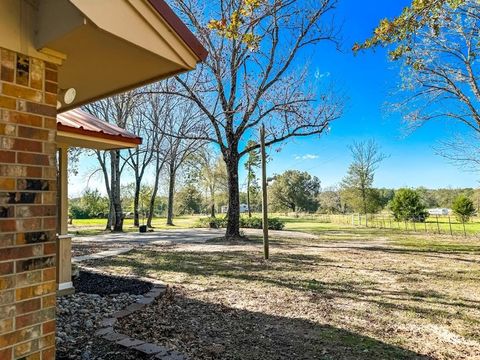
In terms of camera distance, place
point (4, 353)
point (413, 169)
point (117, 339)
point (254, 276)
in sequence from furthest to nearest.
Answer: point (413, 169) → point (254, 276) → point (117, 339) → point (4, 353)

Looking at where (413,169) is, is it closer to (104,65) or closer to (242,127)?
(242,127)

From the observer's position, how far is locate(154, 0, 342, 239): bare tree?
12.6m

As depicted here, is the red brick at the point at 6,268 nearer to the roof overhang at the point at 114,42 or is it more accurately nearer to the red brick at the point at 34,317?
the red brick at the point at 34,317

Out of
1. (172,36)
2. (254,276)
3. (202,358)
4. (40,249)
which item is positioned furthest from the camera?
(254,276)

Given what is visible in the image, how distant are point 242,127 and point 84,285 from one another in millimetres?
8701

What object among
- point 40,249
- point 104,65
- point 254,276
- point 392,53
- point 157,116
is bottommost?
point 254,276

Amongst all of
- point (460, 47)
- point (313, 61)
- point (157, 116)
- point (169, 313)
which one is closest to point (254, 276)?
point (169, 313)

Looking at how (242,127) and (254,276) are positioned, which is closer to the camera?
(254,276)

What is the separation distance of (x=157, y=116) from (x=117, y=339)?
752 inches

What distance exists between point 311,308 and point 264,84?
391 inches

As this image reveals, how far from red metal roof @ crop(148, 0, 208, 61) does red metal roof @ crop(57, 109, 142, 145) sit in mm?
2325

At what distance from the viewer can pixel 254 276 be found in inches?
274

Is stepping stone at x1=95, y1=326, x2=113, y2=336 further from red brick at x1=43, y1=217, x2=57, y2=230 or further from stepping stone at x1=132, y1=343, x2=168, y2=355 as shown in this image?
red brick at x1=43, y1=217, x2=57, y2=230

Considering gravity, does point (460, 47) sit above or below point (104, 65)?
above
